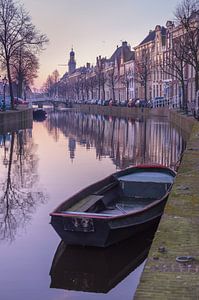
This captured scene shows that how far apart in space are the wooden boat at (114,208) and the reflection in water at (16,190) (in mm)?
1839

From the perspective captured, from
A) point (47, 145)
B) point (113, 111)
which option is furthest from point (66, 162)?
point (113, 111)

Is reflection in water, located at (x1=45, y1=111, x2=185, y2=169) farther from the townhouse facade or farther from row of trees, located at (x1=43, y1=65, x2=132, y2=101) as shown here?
row of trees, located at (x1=43, y1=65, x2=132, y2=101)

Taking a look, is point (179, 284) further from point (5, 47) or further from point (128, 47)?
point (128, 47)

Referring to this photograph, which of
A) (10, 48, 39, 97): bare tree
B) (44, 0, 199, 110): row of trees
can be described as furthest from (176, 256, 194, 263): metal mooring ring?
(10, 48, 39, 97): bare tree

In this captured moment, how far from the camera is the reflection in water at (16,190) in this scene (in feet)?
42.7

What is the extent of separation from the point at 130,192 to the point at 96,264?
419cm

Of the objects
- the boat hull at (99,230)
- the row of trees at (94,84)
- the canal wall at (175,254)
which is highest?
the row of trees at (94,84)

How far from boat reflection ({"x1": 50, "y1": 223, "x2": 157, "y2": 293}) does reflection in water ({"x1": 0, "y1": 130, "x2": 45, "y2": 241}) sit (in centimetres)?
193

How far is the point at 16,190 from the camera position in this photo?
683 inches

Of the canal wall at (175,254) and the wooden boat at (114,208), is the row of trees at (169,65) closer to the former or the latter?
the wooden boat at (114,208)

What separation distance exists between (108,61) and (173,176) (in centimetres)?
13602

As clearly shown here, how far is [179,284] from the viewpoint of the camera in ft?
20.1

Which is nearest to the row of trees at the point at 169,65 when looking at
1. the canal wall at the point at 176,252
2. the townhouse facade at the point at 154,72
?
the townhouse facade at the point at 154,72

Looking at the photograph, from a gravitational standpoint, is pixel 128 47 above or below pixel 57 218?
above
